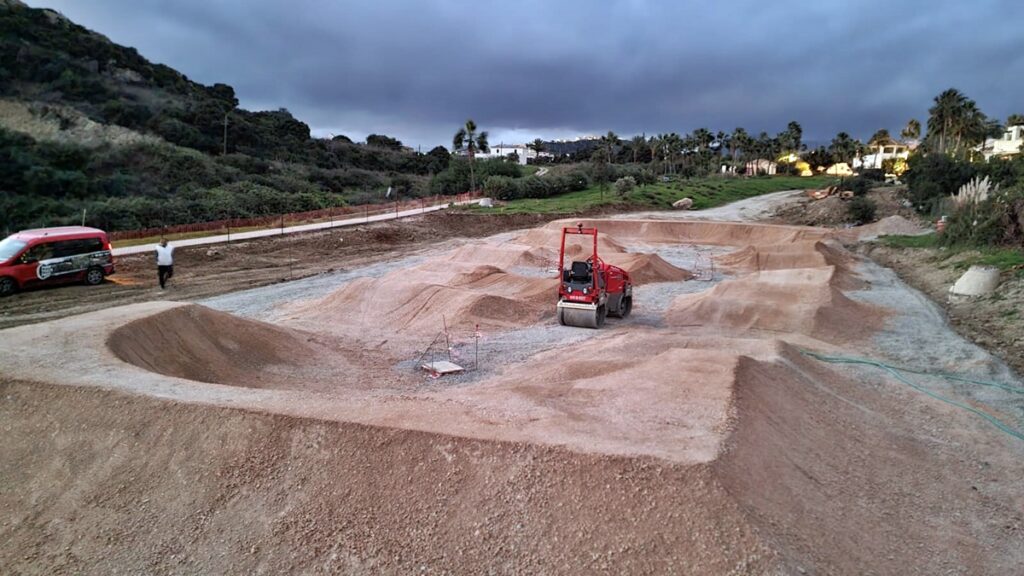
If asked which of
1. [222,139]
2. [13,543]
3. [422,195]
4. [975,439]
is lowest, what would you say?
[975,439]

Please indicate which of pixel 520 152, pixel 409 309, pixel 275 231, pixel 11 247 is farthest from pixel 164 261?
pixel 520 152

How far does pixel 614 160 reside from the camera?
398ft

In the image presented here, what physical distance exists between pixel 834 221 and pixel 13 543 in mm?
58399

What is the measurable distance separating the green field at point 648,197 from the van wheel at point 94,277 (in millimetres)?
32546

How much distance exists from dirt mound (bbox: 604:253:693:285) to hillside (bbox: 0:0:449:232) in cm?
2773

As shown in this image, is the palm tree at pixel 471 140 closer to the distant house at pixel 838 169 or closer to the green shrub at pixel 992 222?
the green shrub at pixel 992 222

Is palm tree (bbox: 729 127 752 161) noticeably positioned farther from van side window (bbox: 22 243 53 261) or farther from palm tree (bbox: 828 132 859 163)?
van side window (bbox: 22 243 53 261)

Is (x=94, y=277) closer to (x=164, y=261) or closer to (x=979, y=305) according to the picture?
(x=164, y=261)

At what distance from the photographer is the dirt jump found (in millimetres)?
5766

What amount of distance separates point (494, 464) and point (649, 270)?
22288mm

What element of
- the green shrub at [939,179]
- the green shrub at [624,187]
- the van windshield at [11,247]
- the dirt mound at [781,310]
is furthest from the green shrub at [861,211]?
the van windshield at [11,247]

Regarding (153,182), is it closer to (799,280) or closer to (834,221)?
(799,280)

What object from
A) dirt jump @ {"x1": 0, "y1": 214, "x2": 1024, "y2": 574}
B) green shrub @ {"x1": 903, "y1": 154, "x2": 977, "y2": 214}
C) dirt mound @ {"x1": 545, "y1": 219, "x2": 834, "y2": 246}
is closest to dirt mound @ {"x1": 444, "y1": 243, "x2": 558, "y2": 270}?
dirt mound @ {"x1": 545, "y1": 219, "x2": 834, "y2": 246}

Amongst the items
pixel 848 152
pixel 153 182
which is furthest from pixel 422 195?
pixel 848 152
